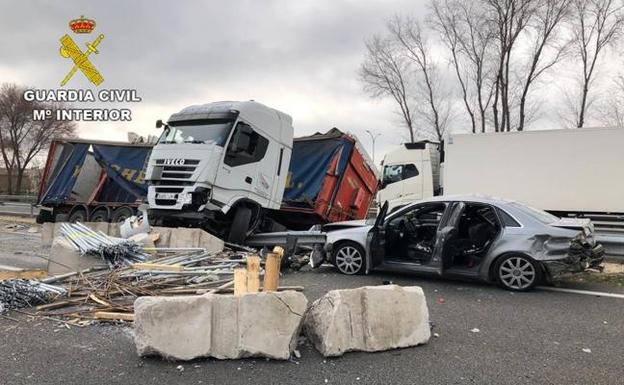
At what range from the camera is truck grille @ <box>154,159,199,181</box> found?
952cm

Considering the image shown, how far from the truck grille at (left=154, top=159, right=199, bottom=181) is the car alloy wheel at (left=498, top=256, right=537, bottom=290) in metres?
5.73

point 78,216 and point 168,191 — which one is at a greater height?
point 168,191

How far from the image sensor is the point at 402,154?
56.2 ft

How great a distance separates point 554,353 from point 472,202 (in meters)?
3.36

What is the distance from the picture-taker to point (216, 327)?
168 inches

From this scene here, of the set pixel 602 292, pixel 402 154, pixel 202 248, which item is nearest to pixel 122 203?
pixel 202 248

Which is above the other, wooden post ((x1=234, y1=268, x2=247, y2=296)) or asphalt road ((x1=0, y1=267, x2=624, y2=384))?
wooden post ((x1=234, y1=268, x2=247, y2=296))

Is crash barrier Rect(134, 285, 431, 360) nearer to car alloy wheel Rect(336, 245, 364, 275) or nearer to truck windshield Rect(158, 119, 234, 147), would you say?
car alloy wheel Rect(336, 245, 364, 275)

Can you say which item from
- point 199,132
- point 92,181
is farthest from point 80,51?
point 199,132

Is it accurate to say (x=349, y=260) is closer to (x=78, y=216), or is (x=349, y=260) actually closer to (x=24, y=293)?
(x=24, y=293)

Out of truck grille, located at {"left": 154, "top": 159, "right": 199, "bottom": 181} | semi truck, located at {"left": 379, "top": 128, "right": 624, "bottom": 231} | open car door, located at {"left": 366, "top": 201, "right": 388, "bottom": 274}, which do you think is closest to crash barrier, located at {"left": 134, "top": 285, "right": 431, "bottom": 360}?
open car door, located at {"left": 366, "top": 201, "right": 388, "bottom": 274}

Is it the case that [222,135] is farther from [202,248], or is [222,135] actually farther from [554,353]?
[554,353]

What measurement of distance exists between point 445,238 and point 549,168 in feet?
29.3

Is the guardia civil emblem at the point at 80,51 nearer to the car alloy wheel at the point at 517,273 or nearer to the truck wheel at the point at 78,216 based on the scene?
the truck wheel at the point at 78,216
